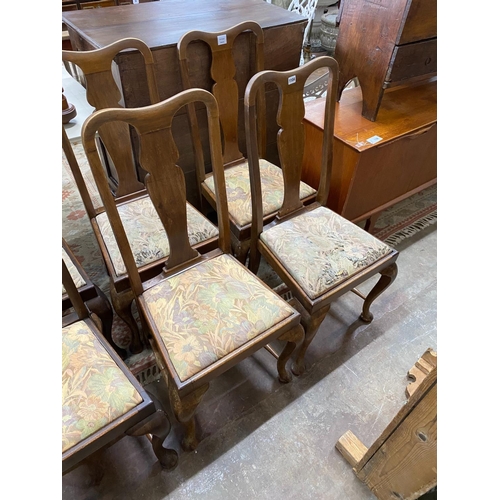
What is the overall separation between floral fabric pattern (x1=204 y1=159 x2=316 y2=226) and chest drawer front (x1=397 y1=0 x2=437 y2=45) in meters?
0.67

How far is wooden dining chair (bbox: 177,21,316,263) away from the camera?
1351 mm

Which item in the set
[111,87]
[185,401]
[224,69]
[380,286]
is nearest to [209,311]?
[185,401]

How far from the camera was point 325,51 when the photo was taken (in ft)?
12.5

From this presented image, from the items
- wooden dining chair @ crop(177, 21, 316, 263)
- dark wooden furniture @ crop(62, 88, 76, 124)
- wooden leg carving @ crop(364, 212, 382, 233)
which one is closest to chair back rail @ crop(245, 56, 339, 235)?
wooden dining chair @ crop(177, 21, 316, 263)

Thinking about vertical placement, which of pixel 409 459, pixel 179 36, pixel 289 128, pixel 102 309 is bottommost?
pixel 409 459

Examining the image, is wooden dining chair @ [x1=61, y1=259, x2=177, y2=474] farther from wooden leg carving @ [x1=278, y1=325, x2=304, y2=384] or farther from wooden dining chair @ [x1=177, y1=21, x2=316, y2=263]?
wooden dining chair @ [x1=177, y1=21, x2=316, y2=263]

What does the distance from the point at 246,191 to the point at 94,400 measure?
3.16ft

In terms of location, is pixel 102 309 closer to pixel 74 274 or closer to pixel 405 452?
pixel 74 274

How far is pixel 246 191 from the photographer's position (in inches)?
58.9

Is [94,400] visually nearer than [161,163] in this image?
Yes

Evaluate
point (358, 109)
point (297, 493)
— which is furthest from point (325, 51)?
point (297, 493)

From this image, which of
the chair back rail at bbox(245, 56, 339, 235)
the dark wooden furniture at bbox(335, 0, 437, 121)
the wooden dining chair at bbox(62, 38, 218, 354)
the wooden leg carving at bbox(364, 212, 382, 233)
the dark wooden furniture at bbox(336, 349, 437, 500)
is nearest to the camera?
the dark wooden furniture at bbox(336, 349, 437, 500)

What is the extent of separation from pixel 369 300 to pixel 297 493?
0.77 m

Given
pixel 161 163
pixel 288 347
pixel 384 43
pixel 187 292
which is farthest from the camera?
pixel 384 43
